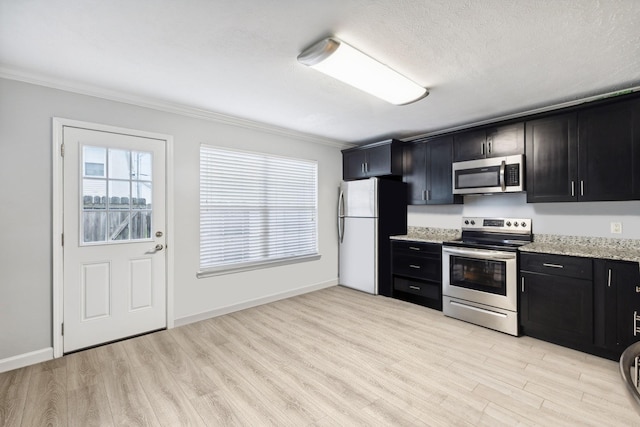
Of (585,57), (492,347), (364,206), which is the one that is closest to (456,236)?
(364,206)

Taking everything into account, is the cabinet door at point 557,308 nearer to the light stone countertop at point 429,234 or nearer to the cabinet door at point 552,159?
the cabinet door at point 552,159

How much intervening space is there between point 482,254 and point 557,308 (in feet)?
2.58

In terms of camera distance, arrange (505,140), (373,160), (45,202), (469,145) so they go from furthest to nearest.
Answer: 1. (373,160)
2. (469,145)
3. (505,140)
4. (45,202)

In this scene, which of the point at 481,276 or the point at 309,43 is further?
the point at 481,276

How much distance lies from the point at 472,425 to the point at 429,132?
3619mm

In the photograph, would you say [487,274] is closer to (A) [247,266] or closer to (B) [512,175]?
(B) [512,175]

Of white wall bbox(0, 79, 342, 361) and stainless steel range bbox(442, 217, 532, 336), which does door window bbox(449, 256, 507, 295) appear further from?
white wall bbox(0, 79, 342, 361)

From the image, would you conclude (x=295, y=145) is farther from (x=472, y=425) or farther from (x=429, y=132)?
(x=472, y=425)

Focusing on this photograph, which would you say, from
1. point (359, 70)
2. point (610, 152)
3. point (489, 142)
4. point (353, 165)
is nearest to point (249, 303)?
point (353, 165)

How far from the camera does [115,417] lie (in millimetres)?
1858

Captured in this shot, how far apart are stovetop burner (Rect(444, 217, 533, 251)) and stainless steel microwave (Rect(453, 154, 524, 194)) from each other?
48 cm

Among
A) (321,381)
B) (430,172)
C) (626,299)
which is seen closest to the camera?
(321,381)

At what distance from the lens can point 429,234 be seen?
4430 mm

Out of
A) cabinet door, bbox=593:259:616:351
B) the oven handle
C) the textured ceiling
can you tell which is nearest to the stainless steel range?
the oven handle
